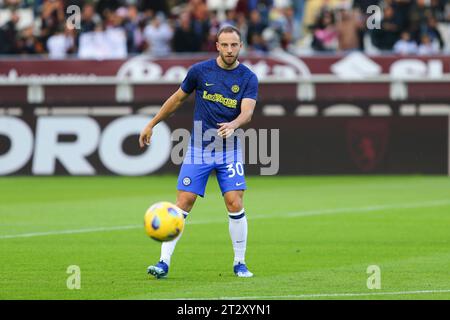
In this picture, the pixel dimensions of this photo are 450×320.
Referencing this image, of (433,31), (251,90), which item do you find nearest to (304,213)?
(251,90)

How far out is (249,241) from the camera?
14.6 meters

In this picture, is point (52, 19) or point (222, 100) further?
point (52, 19)

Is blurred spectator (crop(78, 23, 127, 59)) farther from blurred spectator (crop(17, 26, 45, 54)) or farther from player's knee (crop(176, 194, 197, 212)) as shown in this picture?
player's knee (crop(176, 194, 197, 212))

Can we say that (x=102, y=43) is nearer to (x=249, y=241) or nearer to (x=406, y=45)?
(x=406, y=45)

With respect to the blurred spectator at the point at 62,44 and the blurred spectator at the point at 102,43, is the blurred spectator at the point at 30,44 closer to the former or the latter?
the blurred spectator at the point at 62,44

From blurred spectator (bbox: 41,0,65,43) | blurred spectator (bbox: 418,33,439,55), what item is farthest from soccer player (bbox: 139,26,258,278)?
blurred spectator (bbox: 41,0,65,43)

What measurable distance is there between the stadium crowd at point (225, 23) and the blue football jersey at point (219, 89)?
51.9 ft

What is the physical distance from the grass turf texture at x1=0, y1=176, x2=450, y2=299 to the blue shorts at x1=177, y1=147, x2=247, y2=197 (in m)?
0.85

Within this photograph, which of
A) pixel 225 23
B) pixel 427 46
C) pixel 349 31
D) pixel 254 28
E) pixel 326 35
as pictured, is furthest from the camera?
pixel 225 23

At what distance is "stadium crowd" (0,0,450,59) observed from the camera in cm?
2808

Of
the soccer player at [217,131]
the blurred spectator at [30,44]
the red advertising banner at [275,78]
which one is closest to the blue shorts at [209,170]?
the soccer player at [217,131]

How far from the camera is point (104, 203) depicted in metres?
19.8

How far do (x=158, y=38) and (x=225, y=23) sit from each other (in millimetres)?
1637

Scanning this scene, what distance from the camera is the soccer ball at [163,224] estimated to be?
10812mm
